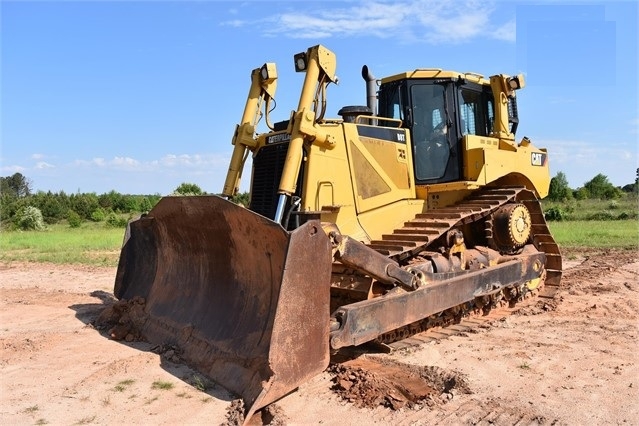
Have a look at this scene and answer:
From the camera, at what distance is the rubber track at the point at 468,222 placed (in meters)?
5.72

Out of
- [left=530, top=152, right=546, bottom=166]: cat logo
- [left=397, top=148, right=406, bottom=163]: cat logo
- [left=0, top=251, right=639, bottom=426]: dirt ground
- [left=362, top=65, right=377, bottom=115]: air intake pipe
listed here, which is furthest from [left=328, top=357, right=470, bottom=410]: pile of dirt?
[left=530, top=152, right=546, bottom=166]: cat logo

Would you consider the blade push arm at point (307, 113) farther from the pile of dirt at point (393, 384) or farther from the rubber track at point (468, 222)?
the pile of dirt at point (393, 384)

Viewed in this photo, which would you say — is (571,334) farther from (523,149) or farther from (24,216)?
(24,216)

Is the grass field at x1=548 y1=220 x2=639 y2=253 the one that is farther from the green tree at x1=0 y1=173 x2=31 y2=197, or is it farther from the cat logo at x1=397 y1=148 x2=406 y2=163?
the green tree at x1=0 y1=173 x2=31 y2=197

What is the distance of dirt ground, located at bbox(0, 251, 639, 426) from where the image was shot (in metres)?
3.85

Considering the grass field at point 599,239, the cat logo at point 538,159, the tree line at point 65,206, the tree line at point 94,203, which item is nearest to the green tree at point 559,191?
the tree line at point 94,203

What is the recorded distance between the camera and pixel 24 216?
118 ft

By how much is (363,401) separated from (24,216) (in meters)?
37.9

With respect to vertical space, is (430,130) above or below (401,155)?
above

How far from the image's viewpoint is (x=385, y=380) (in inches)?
175

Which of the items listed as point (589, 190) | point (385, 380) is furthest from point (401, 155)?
point (589, 190)

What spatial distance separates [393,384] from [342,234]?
1.33 m

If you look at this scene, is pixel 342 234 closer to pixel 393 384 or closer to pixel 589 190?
pixel 393 384

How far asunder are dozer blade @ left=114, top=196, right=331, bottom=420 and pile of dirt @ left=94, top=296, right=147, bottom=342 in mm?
69
